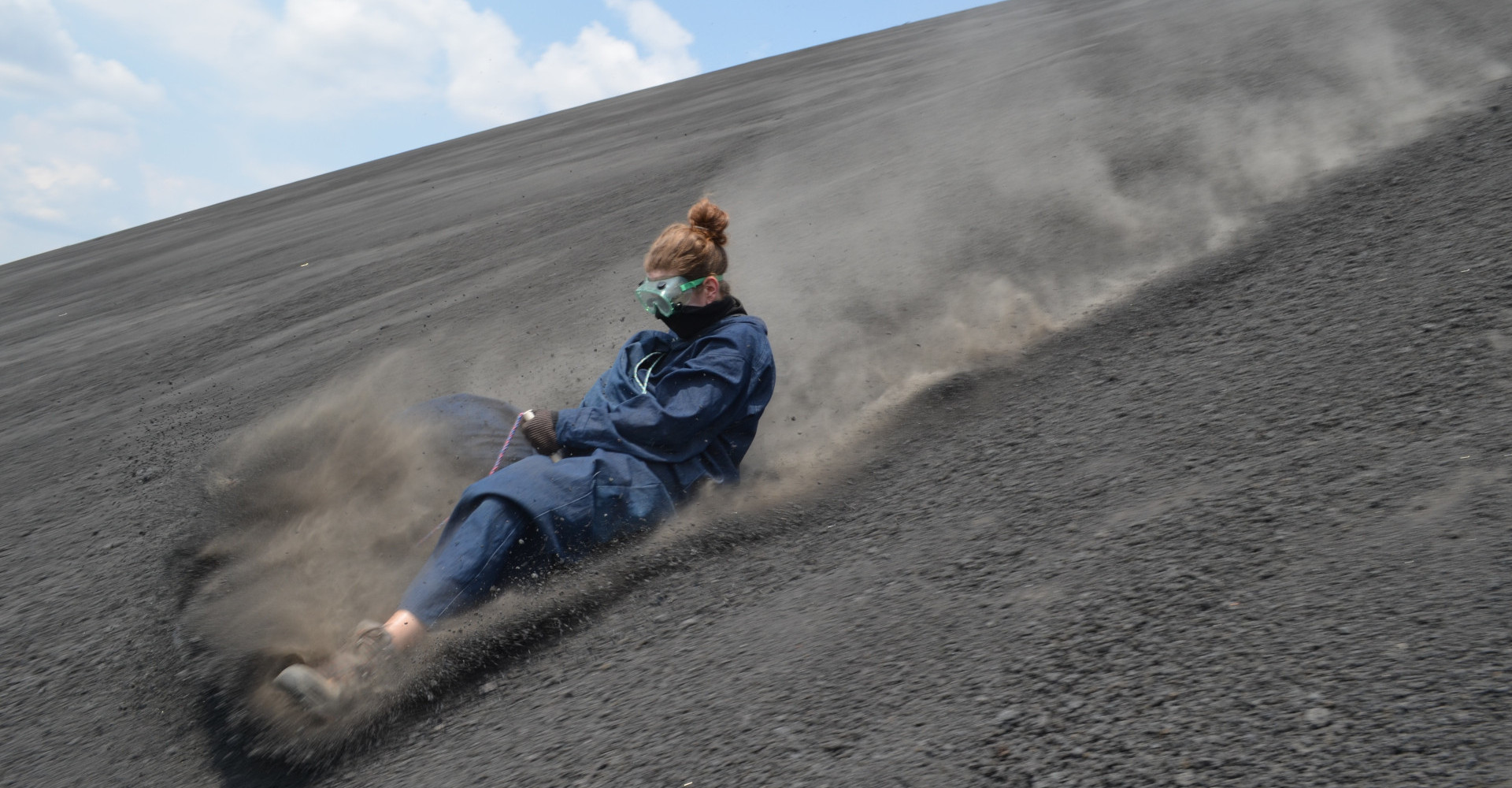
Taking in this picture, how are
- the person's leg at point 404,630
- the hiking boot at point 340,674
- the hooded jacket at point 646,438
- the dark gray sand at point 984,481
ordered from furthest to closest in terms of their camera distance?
the hooded jacket at point 646,438 < the person's leg at point 404,630 < the hiking boot at point 340,674 < the dark gray sand at point 984,481

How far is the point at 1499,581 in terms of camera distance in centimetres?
236

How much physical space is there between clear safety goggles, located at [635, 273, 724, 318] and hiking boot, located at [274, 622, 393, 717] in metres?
1.57

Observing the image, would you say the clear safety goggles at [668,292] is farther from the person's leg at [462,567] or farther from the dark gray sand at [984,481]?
the person's leg at [462,567]

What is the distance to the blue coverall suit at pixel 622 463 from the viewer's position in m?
3.20

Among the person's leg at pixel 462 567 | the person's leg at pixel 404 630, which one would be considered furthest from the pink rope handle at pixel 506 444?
the person's leg at pixel 404 630

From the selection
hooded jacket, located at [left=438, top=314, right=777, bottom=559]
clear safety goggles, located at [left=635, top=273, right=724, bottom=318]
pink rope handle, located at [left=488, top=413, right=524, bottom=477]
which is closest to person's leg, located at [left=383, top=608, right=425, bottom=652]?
hooded jacket, located at [left=438, top=314, right=777, bottom=559]

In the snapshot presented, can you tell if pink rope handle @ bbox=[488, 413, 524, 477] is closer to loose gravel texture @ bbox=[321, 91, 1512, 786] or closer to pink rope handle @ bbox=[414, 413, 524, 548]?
pink rope handle @ bbox=[414, 413, 524, 548]

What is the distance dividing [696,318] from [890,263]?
2.96 meters

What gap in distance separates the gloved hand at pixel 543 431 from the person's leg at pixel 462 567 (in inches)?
19.5

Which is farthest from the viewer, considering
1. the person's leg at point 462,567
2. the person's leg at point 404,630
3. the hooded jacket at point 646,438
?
the hooded jacket at point 646,438

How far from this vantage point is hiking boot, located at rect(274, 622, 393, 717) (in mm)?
2662

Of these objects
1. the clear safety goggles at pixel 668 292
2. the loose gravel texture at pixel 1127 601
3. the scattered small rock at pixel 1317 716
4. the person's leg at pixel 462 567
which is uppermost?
the clear safety goggles at pixel 668 292

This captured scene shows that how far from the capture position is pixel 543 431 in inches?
148

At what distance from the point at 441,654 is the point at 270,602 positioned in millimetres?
765
